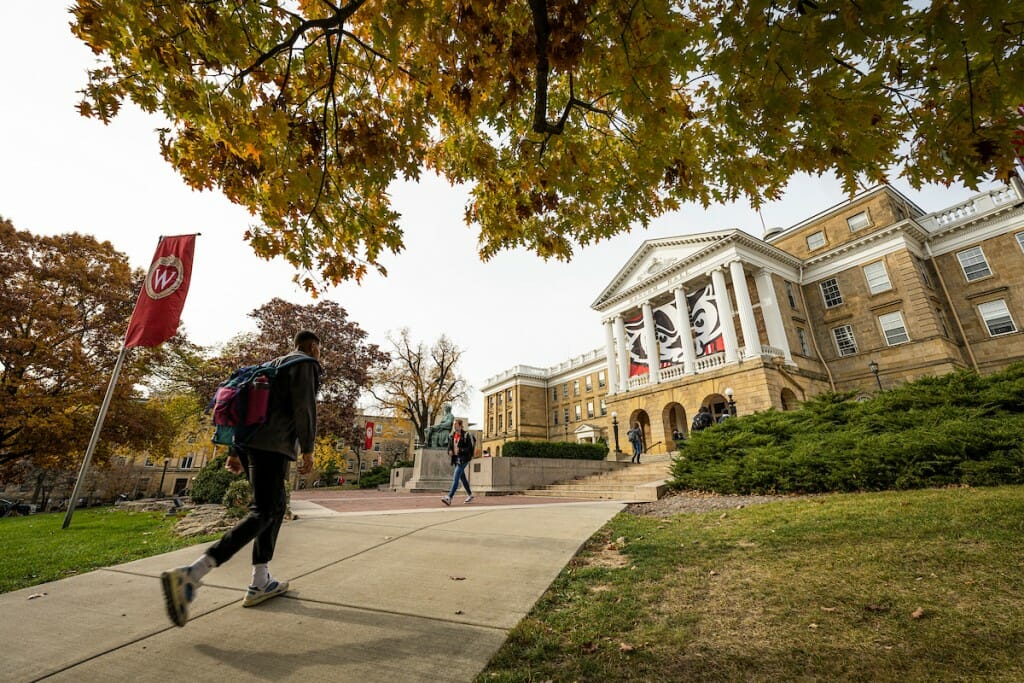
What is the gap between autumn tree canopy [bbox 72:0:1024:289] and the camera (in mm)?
2922

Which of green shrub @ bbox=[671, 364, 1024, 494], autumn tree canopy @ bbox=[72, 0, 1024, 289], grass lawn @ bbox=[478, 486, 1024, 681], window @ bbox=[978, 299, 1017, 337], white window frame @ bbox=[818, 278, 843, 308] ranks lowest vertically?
grass lawn @ bbox=[478, 486, 1024, 681]

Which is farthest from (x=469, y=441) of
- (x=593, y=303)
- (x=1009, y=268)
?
(x=1009, y=268)

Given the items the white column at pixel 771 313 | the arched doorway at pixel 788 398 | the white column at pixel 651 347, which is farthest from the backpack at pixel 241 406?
the white column at pixel 651 347

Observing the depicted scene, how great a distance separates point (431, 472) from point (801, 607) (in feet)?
55.6

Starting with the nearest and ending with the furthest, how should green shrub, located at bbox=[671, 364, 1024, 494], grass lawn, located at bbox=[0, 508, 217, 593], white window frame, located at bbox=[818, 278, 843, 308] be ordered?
grass lawn, located at bbox=[0, 508, 217, 593] → green shrub, located at bbox=[671, 364, 1024, 494] → white window frame, located at bbox=[818, 278, 843, 308]

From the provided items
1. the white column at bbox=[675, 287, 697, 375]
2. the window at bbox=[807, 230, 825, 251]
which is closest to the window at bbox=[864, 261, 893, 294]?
the window at bbox=[807, 230, 825, 251]

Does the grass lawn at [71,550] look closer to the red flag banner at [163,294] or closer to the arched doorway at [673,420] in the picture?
the red flag banner at [163,294]

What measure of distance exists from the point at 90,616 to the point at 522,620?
2643 millimetres

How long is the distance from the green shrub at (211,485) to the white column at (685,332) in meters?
24.8

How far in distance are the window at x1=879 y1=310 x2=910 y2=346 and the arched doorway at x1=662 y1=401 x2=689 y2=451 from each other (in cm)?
1260

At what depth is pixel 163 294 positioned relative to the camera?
9.44m

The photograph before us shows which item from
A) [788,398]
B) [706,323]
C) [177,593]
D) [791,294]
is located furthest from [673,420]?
[177,593]

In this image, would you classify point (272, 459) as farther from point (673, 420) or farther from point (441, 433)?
point (673, 420)

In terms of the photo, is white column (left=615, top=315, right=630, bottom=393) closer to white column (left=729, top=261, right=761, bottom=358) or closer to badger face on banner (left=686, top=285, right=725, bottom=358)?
badger face on banner (left=686, top=285, right=725, bottom=358)
